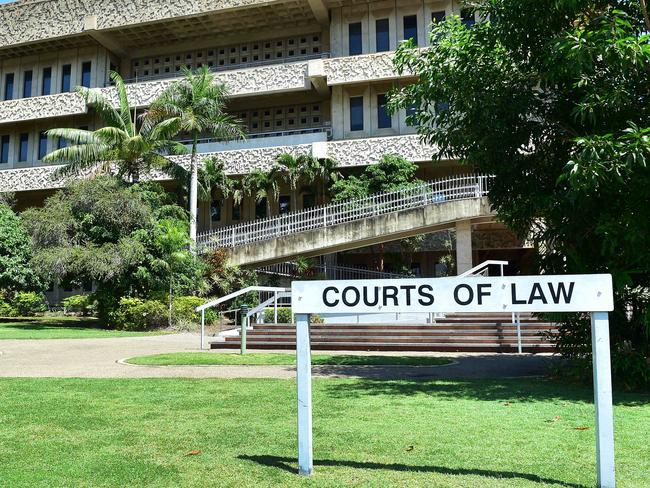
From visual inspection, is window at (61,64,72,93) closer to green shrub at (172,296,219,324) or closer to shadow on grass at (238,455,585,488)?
green shrub at (172,296,219,324)

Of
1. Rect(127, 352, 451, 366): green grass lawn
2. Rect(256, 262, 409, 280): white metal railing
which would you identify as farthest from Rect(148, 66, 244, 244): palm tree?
Rect(127, 352, 451, 366): green grass lawn

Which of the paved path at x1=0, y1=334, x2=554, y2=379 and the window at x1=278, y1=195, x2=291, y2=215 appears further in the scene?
the window at x1=278, y1=195, x2=291, y2=215

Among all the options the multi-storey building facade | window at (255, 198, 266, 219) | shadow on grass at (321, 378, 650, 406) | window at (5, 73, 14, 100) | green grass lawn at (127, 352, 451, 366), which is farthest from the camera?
window at (5, 73, 14, 100)

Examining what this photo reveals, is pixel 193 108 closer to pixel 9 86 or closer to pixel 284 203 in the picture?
pixel 284 203

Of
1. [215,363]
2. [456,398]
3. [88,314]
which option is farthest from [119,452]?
[88,314]

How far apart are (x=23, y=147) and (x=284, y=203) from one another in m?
17.6

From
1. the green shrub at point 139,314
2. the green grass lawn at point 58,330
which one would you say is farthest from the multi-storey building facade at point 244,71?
the green shrub at point 139,314

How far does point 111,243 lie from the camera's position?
2167 centimetres

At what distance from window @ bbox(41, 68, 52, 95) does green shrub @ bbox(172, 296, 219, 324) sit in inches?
843

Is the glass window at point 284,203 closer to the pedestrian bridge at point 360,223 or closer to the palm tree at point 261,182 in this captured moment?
the palm tree at point 261,182

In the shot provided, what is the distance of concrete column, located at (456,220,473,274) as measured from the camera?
75.4 feet

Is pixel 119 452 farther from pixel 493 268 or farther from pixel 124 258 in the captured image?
pixel 493 268

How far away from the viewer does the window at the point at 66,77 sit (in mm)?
35562

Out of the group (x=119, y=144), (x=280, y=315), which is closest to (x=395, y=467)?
(x=280, y=315)
